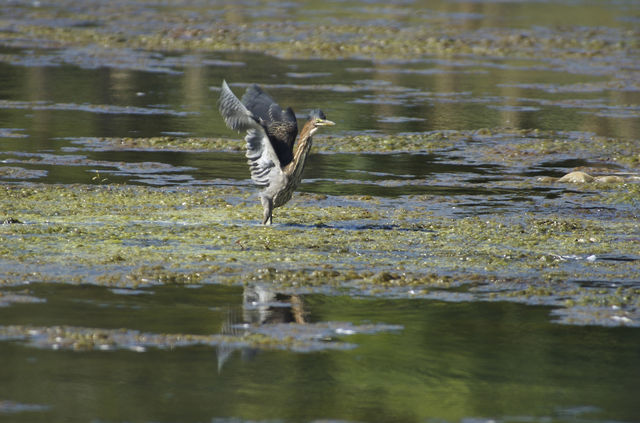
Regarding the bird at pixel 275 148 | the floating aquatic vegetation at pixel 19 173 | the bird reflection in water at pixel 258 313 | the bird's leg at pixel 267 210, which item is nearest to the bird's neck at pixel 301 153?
the bird at pixel 275 148

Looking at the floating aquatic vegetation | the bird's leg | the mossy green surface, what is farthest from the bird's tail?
the floating aquatic vegetation

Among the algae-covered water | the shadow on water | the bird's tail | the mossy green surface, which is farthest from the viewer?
the bird's tail

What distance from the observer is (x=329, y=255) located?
29.8 ft

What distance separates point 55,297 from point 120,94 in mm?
11833

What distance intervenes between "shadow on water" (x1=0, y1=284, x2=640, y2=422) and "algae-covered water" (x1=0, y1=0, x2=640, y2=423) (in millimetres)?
18

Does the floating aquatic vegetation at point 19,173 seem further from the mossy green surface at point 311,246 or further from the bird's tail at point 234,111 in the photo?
the bird's tail at point 234,111

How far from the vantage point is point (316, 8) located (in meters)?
37.3

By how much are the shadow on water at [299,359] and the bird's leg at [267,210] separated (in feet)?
6.99

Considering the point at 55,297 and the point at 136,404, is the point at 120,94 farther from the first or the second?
the point at 136,404

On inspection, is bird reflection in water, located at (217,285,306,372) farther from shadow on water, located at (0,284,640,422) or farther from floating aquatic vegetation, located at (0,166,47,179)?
floating aquatic vegetation, located at (0,166,47,179)

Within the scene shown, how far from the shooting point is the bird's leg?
33.3 ft

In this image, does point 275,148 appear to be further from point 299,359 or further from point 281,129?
point 299,359

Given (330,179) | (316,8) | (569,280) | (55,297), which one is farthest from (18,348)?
(316,8)

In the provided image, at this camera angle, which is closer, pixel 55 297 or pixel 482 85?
pixel 55 297
